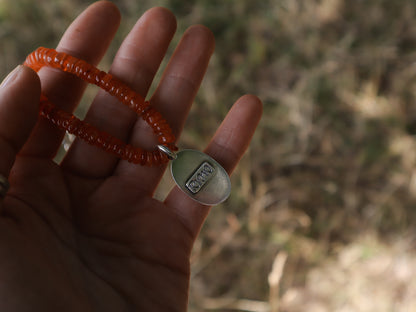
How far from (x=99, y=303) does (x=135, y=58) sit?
4.18 feet

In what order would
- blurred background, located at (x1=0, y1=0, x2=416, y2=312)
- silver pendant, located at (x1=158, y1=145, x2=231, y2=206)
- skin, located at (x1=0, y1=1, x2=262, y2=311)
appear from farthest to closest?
blurred background, located at (x1=0, y1=0, x2=416, y2=312), silver pendant, located at (x1=158, y1=145, x2=231, y2=206), skin, located at (x1=0, y1=1, x2=262, y2=311)

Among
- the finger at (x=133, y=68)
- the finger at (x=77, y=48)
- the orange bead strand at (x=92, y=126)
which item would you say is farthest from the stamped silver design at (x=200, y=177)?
the finger at (x=77, y=48)

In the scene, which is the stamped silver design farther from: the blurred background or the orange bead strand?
the blurred background

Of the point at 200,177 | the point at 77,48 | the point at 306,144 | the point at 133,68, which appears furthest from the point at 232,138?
the point at 306,144

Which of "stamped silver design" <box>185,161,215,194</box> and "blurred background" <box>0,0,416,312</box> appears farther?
"blurred background" <box>0,0,416,312</box>

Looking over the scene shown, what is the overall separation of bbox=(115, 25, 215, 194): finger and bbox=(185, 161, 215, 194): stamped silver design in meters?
0.19

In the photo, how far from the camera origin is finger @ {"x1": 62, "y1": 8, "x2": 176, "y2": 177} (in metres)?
2.06

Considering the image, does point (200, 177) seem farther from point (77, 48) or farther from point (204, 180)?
point (77, 48)

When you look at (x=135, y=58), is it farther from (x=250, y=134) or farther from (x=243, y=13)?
(x=243, y=13)

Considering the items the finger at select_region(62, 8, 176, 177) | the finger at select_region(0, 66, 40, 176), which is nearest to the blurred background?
the finger at select_region(62, 8, 176, 177)

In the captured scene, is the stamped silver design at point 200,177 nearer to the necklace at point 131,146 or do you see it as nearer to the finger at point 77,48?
the necklace at point 131,146

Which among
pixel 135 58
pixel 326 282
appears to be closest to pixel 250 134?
pixel 135 58

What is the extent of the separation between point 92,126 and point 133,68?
409 mm

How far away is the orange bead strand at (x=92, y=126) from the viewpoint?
1.90 meters
